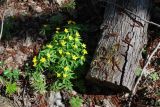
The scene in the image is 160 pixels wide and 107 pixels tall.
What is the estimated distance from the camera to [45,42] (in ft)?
20.6

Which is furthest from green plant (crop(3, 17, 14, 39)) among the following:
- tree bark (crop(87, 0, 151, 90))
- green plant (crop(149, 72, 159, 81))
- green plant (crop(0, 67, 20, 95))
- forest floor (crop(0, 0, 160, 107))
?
green plant (crop(149, 72, 159, 81))

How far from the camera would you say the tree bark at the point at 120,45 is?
543cm

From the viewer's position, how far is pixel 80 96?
224 inches

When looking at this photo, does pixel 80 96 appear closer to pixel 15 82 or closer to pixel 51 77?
pixel 51 77

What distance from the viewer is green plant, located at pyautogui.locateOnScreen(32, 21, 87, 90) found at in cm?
568

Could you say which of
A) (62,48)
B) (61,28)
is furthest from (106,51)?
(61,28)

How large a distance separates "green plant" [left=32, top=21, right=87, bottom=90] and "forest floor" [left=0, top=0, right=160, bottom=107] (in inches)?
5.6

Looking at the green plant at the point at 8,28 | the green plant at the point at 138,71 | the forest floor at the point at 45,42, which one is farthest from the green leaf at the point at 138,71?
the green plant at the point at 8,28

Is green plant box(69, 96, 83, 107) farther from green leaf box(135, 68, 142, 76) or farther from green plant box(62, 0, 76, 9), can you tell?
green plant box(62, 0, 76, 9)

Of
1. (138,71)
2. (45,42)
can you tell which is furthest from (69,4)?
(138,71)

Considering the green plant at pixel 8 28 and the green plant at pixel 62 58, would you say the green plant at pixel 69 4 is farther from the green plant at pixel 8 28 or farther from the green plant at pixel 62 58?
the green plant at pixel 8 28

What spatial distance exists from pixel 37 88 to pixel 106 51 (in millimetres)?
1186

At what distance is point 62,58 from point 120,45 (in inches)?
A: 36.3

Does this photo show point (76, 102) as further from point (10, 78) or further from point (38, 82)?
point (10, 78)
